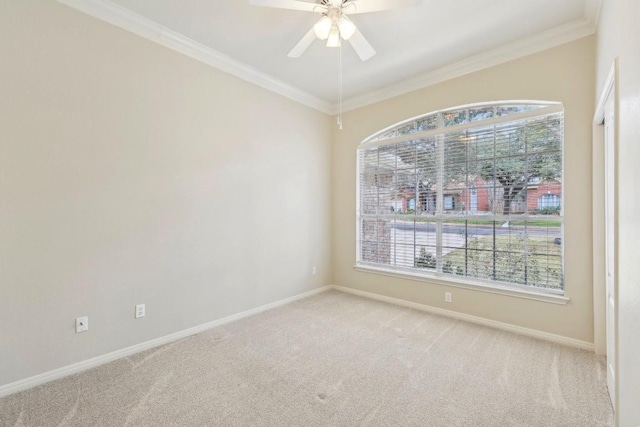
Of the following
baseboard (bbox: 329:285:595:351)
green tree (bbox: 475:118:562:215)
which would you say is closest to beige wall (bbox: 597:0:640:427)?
green tree (bbox: 475:118:562:215)

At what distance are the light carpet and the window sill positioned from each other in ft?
1.35

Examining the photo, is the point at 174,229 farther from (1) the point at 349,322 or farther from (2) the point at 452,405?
(2) the point at 452,405

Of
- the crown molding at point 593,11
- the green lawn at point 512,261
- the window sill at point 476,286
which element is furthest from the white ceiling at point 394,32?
the window sill at point 476,286


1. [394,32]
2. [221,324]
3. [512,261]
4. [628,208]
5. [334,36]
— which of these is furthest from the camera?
[221,324]

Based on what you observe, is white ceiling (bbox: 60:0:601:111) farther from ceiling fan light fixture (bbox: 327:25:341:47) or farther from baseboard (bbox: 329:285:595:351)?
baseboard (bbox: 329:285:595:351)

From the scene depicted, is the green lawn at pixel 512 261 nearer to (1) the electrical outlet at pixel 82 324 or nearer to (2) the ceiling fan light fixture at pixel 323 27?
(2) the ceiling fan light fixture at pixel 323 27

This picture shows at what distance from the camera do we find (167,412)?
5.79 feet

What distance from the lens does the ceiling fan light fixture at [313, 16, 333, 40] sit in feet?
6.77

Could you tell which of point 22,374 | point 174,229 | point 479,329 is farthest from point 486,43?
point 22,374

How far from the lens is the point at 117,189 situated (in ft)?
7.94

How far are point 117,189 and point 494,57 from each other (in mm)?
3904

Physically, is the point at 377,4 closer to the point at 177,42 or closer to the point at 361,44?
the point at 361,44

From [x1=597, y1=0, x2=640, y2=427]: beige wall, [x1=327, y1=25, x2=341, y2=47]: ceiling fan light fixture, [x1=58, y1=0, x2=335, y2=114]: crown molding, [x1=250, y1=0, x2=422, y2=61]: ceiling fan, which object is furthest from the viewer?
[x1=58, y1=0, x2=335, y2=114]: crown molding

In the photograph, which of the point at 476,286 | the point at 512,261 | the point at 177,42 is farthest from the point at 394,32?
the point at 476,286
